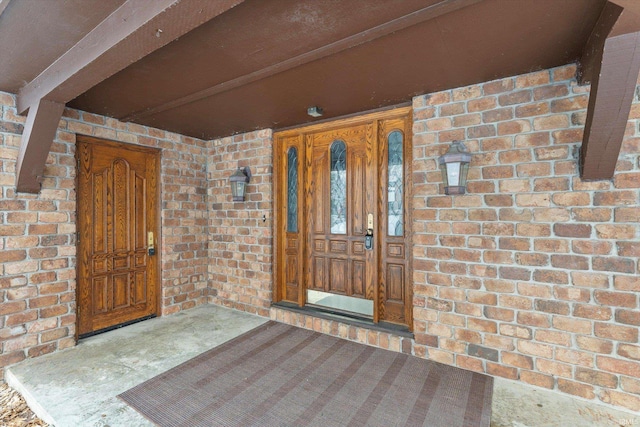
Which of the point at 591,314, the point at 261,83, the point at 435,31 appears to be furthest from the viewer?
the point at 261,83

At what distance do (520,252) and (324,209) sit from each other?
1993 millimetres

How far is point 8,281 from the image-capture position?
2666mm

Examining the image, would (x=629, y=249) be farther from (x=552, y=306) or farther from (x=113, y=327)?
(x=113, y=327)

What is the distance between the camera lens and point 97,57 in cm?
181

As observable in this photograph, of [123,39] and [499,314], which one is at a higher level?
[123,39]

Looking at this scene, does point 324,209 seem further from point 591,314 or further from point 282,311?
point 591,314

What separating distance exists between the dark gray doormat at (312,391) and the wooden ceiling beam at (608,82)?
1818 millimetres

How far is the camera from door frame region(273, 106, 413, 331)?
3.07 meters

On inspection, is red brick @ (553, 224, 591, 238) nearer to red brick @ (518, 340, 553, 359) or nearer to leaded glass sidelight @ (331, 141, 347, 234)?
red brick @ (518, 340, 553, 359)

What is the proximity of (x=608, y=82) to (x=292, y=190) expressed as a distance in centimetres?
297

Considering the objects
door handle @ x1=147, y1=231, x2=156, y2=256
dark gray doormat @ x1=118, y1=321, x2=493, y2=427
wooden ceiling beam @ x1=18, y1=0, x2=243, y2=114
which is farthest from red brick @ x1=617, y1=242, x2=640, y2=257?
door handle @ x1=147, y1=231, x2=156, y2=256

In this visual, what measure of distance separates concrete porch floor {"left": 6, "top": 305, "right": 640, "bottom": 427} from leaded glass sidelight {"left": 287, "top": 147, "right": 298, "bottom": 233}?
1.33m

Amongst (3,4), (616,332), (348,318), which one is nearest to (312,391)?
(348,318)

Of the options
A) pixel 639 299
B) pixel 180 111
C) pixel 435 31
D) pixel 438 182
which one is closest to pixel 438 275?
pixel 438 182
